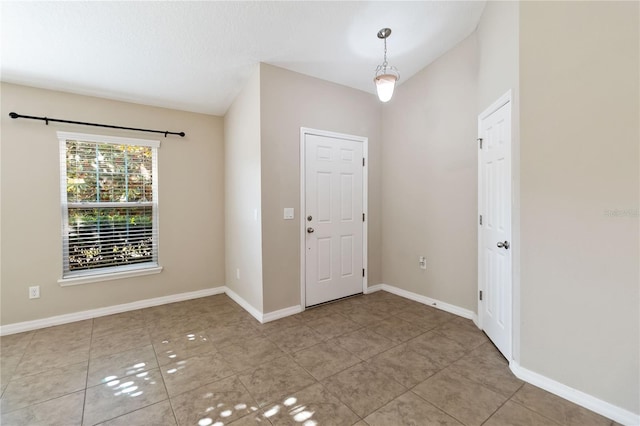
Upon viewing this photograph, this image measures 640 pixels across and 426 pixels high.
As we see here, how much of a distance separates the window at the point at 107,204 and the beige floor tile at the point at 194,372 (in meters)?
1.82

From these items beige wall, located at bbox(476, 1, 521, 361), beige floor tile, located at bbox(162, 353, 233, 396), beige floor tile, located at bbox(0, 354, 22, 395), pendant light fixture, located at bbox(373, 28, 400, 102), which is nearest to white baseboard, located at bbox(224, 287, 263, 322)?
beige floor tile, located at bbox(162, 353, 233, 396)

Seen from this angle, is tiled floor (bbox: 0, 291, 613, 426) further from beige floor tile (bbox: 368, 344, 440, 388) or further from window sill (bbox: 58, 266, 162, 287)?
window sill (bbox: 58, 266, 162, 287)

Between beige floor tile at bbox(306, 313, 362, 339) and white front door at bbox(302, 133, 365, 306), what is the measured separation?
348 millimetres

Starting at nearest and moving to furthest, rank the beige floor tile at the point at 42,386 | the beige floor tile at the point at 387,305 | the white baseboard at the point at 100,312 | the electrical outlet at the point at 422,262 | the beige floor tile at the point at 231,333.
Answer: the beige floor tile at the point at 42,386 → the beige floor tile at the point at 231,333 → the white baseboard at the point at 100,312 → the beige floor tile at the point at 387,305 → the electrical outlet at the point at 422,262

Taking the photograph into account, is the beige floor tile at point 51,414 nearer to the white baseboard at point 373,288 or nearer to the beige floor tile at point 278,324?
the beige floor tile at point 278,324

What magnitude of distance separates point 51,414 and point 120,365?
0.54 m

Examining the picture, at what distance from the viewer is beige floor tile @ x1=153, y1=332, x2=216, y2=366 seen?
240cm

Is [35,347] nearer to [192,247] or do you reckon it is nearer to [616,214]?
[192,247]

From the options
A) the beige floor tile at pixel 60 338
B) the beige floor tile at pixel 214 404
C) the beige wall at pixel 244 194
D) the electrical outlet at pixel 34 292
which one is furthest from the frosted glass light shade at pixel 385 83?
the electrical outlet at pixel 34 292

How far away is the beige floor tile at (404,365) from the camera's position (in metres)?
2.04

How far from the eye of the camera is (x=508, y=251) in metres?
2.22

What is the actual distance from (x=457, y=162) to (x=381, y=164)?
3.72ft

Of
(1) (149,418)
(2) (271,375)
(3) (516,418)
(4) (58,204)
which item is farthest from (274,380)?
(4) (58,204)

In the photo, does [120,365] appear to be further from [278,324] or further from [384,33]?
[384,33]
